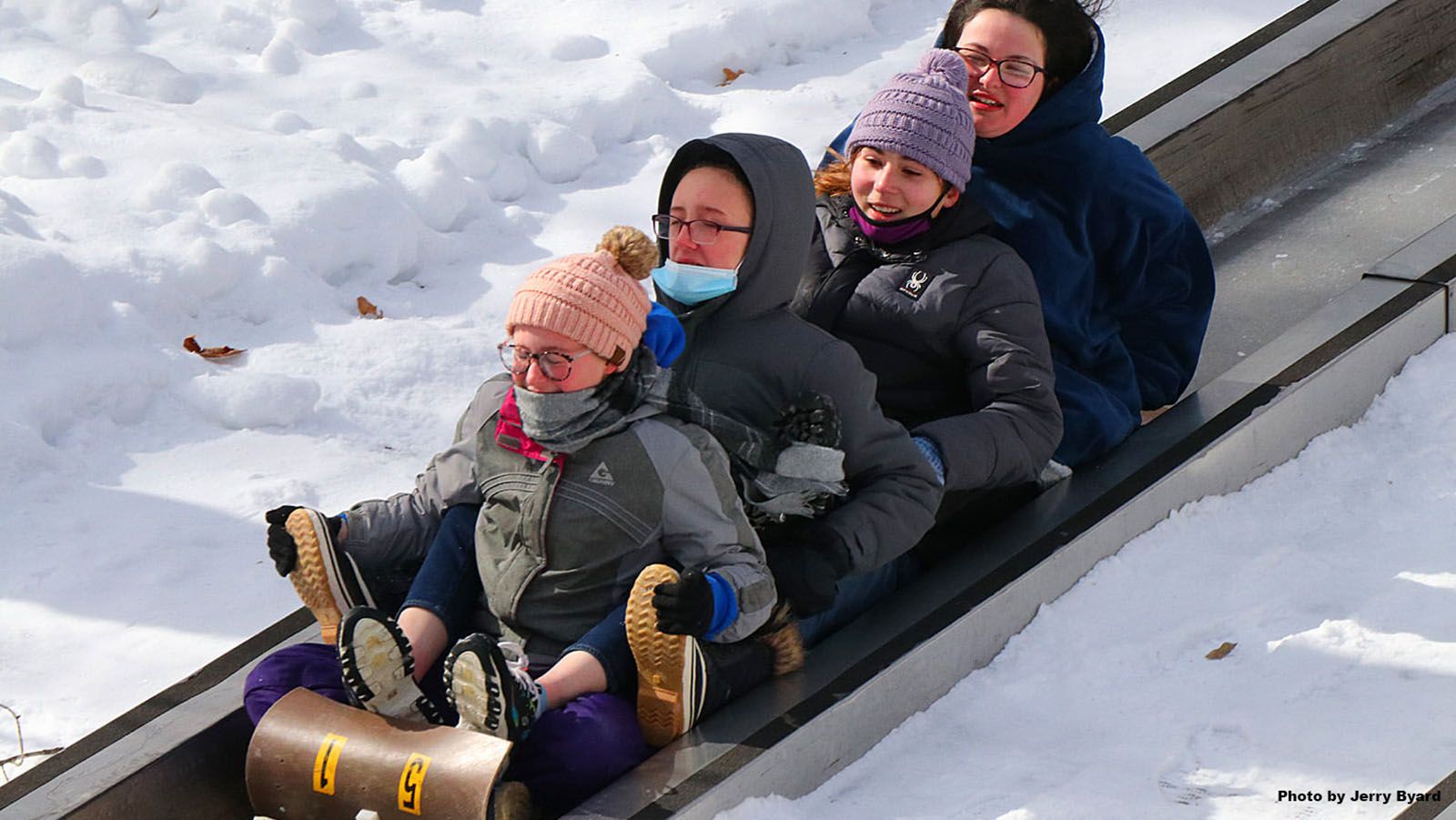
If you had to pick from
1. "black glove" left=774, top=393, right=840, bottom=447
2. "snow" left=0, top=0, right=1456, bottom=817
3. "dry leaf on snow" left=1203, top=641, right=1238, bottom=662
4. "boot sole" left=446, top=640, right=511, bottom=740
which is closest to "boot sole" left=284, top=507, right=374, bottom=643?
"boot sole" left=446, top=640, right=511, bottom=740

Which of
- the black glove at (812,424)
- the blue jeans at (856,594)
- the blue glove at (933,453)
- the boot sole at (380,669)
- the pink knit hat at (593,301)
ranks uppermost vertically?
the pink knit hat at (593,301)

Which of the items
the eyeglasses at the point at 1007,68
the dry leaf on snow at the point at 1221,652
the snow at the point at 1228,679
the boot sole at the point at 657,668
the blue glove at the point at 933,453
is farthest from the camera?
the eyeglasses at the point at 1007,68

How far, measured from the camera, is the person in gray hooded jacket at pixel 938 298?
3332 millimetres

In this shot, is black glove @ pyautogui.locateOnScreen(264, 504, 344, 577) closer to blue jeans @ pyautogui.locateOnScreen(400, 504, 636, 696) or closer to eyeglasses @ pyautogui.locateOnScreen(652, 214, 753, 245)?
blue jeans @ pyautogui.locateOnScreen(400, 504, 636, 696)

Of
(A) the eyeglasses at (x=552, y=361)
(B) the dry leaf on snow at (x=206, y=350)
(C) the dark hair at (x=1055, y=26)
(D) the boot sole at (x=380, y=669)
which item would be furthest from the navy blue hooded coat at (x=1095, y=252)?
(B) the dry leaf on snow at (x=206, y=350)

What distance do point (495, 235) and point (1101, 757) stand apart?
2879 mm

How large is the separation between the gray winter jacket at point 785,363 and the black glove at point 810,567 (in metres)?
0.02

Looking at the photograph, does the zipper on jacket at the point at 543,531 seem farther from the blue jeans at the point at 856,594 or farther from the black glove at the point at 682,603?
the blue jeans at the point at 856,594

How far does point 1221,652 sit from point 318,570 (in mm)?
1506

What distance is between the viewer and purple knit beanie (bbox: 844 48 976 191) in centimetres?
332

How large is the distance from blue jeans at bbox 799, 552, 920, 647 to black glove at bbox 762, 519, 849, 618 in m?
0.09

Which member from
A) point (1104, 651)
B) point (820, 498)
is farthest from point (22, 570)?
point (1104, 651)

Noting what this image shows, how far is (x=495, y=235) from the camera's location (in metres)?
5.29

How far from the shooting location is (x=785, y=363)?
305 cm
